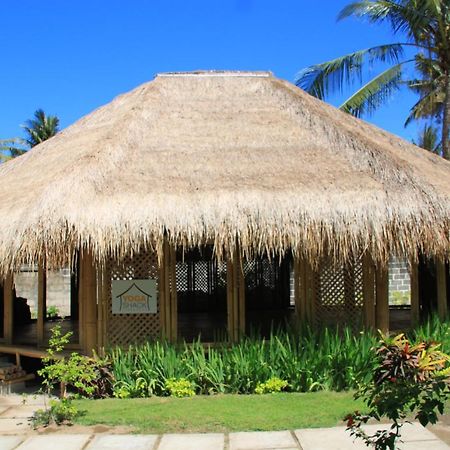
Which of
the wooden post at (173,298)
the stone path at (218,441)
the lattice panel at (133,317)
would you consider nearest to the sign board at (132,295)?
the lattice panel at (133,317)

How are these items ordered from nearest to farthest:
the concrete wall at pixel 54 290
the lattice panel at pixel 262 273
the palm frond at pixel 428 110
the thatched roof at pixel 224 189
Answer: the thatched roof at pixel 224 189, the lattice panel at pixel 262 273, the concrete wall at pixel 54 290, the palm frond at pixel 428 110

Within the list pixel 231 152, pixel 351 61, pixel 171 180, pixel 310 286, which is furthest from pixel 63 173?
pixel 351 61

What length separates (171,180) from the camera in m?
8.77

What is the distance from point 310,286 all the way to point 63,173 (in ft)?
13.1

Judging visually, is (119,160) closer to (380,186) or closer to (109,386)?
(109,386)

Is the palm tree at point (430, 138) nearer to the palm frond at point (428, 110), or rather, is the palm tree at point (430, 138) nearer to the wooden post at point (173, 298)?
the palm frond at point (428, 110)

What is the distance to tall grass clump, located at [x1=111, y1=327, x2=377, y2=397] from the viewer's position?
317 inches

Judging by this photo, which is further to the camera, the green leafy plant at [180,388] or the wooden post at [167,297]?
the wooden post at [167,297]

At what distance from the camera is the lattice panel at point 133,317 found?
28.3 ft

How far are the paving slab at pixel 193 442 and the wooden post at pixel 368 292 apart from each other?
144 inches

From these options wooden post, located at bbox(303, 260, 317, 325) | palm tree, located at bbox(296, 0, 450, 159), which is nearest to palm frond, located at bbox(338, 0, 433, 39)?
palm tree, located at bbox(296, 0, 450, 159)

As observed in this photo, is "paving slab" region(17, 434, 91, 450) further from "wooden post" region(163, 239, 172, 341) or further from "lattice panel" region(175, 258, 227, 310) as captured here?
"lattice panel" region(175, 258, 227, 310)

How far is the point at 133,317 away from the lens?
8.73m

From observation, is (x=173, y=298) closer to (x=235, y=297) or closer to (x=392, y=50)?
(x=235, y=297)
